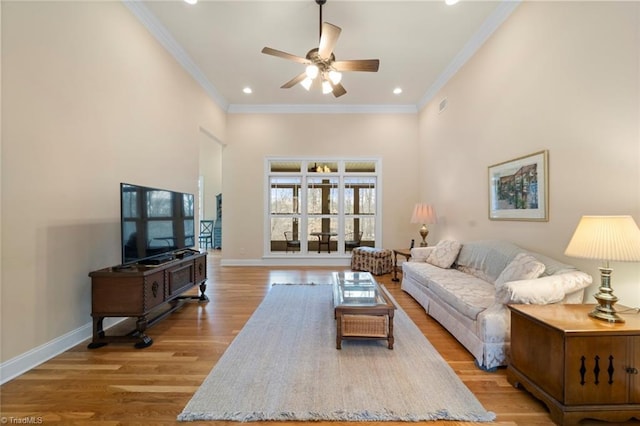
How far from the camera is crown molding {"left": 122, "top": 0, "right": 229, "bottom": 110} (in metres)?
3.15

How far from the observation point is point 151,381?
6.59 ft

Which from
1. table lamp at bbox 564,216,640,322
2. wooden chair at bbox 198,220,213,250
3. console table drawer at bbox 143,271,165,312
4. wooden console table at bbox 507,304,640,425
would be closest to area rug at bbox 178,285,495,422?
wooden console table at bbox 507,304,640,425

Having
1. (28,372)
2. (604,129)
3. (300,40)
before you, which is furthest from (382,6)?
(28,372)

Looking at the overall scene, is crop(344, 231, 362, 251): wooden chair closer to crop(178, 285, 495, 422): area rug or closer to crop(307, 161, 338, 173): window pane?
crop(307, 161, 338, 173): window pane

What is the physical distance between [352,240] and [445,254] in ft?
9.02

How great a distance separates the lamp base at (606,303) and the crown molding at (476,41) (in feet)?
10.1

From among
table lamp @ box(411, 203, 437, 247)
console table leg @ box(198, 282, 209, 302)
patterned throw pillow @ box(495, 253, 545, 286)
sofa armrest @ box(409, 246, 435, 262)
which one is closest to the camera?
patterned throw pillow @ box(495, 253, 545, 286)

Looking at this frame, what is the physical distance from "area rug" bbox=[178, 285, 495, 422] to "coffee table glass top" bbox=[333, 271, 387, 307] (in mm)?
395

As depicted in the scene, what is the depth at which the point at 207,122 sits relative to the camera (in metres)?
5.19

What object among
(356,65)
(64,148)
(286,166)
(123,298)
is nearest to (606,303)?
(356,65)

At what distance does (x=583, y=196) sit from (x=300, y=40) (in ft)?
12.3

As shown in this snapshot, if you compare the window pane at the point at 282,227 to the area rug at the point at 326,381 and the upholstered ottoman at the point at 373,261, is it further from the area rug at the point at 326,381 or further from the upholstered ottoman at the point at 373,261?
the area rug at the point at 326,381

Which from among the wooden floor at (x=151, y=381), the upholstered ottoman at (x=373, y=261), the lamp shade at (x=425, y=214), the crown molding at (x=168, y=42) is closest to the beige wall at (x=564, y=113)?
the lamp shade at (x=425, y=214)

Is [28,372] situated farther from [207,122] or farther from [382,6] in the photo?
[382,6]
